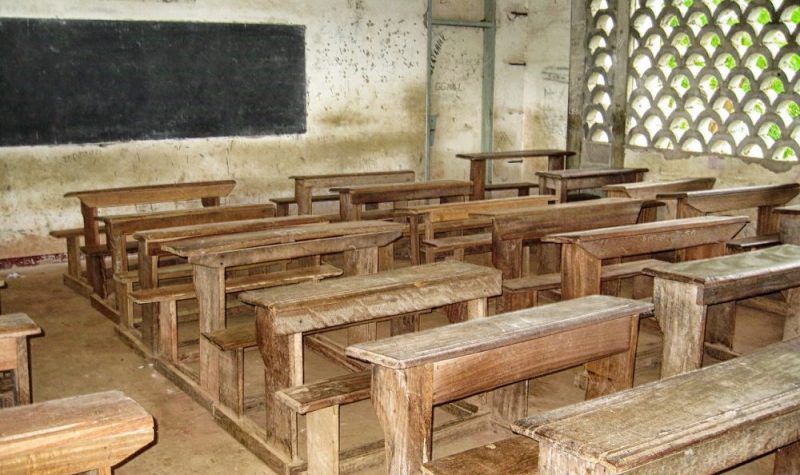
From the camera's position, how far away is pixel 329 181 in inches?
302

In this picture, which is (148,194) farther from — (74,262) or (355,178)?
(355,178)

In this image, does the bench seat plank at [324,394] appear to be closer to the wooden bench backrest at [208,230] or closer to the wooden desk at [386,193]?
the wooden bench backrest at [208,230]

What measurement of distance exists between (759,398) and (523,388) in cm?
152

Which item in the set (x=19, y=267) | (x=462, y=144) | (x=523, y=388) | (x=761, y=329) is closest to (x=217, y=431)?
(x=523, y=388)

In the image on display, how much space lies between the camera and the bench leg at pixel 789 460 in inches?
123

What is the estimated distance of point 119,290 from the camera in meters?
5.50

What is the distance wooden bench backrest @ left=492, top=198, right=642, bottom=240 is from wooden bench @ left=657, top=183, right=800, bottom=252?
0.51m

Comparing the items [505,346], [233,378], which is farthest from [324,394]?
[233,378]

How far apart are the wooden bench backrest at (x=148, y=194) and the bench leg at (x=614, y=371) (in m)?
4.21

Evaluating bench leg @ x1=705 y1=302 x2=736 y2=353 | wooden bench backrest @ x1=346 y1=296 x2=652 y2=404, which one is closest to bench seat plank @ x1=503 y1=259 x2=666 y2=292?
bench leg @ x1=705 y1=302 x2=736 y2=353

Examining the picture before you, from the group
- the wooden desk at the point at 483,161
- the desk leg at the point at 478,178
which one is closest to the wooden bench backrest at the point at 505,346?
the wooden desk at the point at 483,161

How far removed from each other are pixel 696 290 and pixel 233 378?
7.18 feet

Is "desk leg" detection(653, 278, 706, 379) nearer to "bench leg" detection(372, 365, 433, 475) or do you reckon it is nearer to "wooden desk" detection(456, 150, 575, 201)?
"bench leg" detection(372, 365, 433, 475)

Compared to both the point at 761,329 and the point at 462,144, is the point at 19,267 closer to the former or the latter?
the point at 462,144
